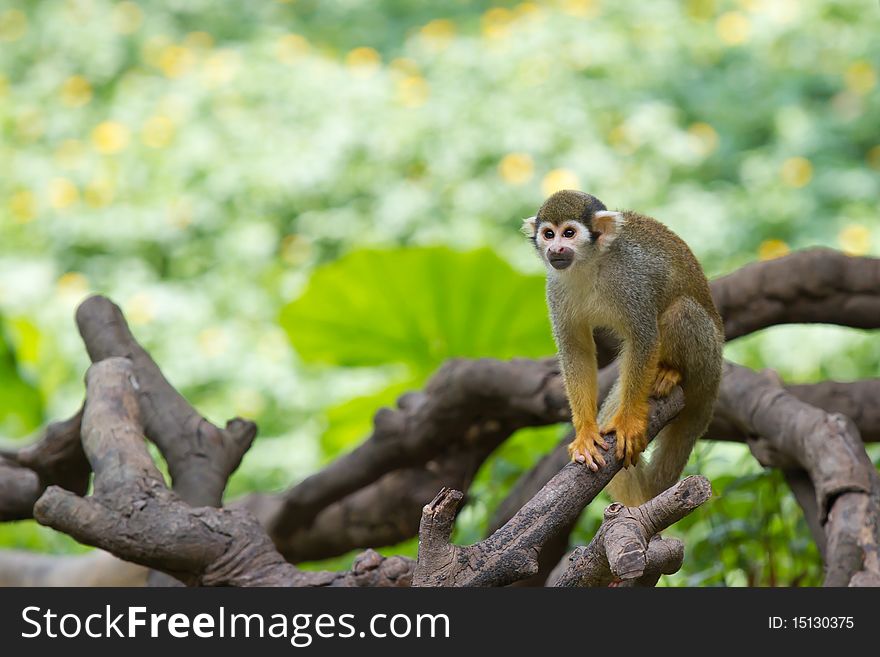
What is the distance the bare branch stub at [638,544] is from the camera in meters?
1.28

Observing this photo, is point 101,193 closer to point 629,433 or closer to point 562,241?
point 562,241

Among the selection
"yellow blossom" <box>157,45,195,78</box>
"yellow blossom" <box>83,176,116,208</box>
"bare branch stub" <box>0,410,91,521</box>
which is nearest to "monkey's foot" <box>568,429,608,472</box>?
"bare branch stub" <box>0,410,91,521</box>

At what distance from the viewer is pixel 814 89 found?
5098 millimetres

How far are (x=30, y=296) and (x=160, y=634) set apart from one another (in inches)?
130

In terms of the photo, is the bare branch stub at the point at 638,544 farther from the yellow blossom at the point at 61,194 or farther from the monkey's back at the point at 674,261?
the yellow blossom at the point at 61,194

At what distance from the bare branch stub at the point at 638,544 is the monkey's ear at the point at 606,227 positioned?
599 millimetres

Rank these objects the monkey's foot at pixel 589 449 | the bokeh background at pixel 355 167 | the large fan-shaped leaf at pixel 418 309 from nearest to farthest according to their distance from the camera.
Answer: the monkey's foot at pixel 589 449
the large fan-shaped leaf at pixel 418 309
the bokeh background at pixel 355 167

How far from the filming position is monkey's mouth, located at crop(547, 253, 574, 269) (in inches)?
71.7

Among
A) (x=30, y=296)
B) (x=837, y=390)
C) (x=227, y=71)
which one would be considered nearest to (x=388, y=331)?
(x=837, y=390)

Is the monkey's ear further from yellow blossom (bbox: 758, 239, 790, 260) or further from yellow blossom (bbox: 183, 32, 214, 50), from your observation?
yellow blossom (bbox: 183, 32, 214, 50)

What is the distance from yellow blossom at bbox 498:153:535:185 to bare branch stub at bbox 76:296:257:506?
2389 millimetres

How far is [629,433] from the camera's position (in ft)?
5.92

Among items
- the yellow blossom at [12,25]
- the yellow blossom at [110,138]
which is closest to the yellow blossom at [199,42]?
the yellow blossom at [110,138]

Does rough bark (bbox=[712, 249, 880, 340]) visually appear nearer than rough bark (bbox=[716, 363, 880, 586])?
No
